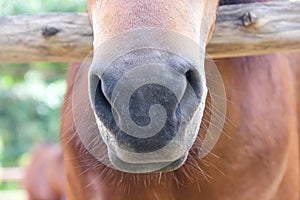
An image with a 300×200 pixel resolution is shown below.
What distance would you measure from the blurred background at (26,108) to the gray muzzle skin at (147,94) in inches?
275

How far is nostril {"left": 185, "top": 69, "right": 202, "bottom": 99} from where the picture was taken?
127cm

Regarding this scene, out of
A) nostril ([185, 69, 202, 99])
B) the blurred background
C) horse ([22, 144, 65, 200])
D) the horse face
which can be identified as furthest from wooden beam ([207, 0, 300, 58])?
the blurred background

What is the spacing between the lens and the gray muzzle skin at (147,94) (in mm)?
1204

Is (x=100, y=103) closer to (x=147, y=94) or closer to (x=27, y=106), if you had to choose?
(x=147, y=94)

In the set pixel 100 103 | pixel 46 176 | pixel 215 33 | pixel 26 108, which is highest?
pixel 100 103

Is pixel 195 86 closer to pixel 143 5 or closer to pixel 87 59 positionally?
pixel 143 5

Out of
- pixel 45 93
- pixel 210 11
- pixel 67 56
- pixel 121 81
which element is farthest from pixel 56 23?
pixel 45 93

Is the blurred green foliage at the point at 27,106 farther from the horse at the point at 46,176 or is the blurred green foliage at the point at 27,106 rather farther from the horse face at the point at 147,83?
the horse face at the point at 147,83

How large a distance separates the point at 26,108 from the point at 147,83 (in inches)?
342

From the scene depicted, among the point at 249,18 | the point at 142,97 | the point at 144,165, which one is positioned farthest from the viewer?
the point at 249,18

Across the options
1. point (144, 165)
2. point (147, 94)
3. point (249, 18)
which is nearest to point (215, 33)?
point (249, 18)

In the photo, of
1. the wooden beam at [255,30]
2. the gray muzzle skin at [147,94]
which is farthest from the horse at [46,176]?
the gray muzzle skin at [147,94]

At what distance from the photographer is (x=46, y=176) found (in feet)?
17.2

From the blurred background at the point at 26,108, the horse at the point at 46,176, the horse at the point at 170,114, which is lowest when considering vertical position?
the blurred background at the point at 26,108
